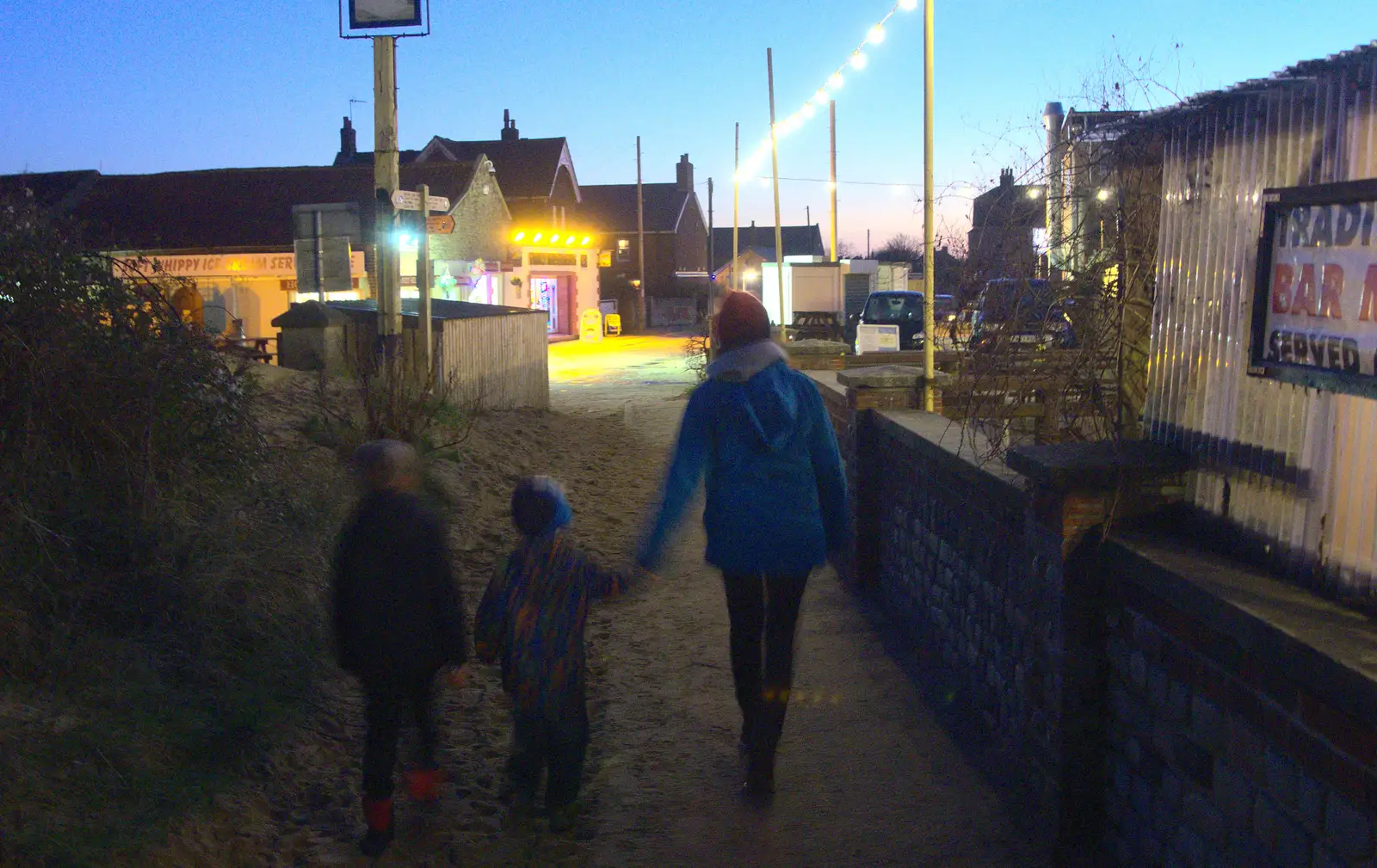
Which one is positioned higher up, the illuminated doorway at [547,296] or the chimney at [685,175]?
the chimney at [685,175]

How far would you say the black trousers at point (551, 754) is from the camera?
400 cm

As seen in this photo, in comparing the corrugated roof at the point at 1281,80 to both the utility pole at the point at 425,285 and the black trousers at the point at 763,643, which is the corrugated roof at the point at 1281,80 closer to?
the black trousers at the point at 763,643

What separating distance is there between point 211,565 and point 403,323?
1046cm

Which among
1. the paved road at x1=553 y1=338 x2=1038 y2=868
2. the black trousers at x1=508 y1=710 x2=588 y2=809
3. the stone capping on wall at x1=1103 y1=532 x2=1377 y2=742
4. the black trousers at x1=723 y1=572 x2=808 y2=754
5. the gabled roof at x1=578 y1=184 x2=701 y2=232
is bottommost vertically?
the paved road at x1=553 y1=338 x2=1038 y2=868

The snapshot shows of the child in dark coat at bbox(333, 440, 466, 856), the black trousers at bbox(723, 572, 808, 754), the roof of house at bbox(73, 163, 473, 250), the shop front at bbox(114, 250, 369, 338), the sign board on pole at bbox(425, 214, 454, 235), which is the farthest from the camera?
the roof of house at bbox(73, 163, 473, 250)

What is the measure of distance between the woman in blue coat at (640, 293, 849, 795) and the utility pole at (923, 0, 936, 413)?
3824mm

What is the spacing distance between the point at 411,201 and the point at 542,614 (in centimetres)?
938

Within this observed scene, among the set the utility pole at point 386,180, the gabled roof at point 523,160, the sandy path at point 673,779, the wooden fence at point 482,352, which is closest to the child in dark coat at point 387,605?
the sandy path at point 673,779

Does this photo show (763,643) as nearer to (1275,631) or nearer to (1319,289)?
(1275,631)

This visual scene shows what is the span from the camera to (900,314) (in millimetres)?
28031

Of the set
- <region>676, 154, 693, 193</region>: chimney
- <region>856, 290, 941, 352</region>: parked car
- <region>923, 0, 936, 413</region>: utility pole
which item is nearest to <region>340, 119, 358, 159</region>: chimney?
<region>676, 154, 693, 193</region>: chimney

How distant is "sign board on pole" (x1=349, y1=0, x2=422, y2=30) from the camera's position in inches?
470

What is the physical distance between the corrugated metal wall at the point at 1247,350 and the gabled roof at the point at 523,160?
49.3 metres

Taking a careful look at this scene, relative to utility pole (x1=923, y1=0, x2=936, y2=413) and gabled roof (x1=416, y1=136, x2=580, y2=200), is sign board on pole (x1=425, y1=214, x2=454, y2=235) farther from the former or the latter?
gabled roof (x1=416, y1=136, x2=580, y2=200)
